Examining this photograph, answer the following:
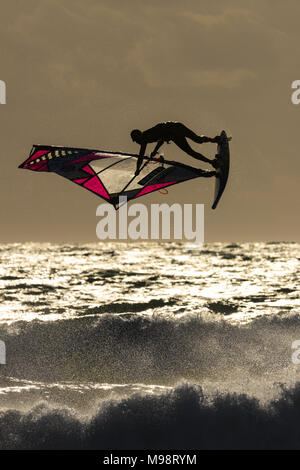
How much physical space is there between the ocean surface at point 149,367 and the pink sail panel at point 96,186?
460 centimetres

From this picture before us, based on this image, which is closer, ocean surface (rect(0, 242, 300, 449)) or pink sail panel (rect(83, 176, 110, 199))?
pink sail panel (rect(83, 176, 110, 199))

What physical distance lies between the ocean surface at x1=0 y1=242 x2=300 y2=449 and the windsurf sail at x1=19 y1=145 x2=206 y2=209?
4.68 metres

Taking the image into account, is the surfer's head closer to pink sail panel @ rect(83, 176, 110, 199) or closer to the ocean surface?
pink sail panel @ rect(83, 176, 110, 199)

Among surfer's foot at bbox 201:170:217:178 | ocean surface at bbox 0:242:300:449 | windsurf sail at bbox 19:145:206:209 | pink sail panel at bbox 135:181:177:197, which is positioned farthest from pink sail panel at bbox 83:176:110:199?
ocean surface at bbox 0:242:300:449

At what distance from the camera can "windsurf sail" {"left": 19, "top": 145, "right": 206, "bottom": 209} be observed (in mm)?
10383

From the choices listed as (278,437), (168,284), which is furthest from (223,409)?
(168,284)

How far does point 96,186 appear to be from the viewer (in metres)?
11.2

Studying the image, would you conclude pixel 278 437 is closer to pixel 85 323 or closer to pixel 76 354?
pixel 76 354

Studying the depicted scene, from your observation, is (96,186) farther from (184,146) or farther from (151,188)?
(184,146)

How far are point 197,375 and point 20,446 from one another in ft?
24.5

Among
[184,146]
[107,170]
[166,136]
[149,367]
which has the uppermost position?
Answer: [166,136]

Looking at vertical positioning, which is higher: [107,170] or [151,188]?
[107,170]

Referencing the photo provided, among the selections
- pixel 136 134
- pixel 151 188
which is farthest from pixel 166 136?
pixel 151 188

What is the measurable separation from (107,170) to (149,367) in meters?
8.83
